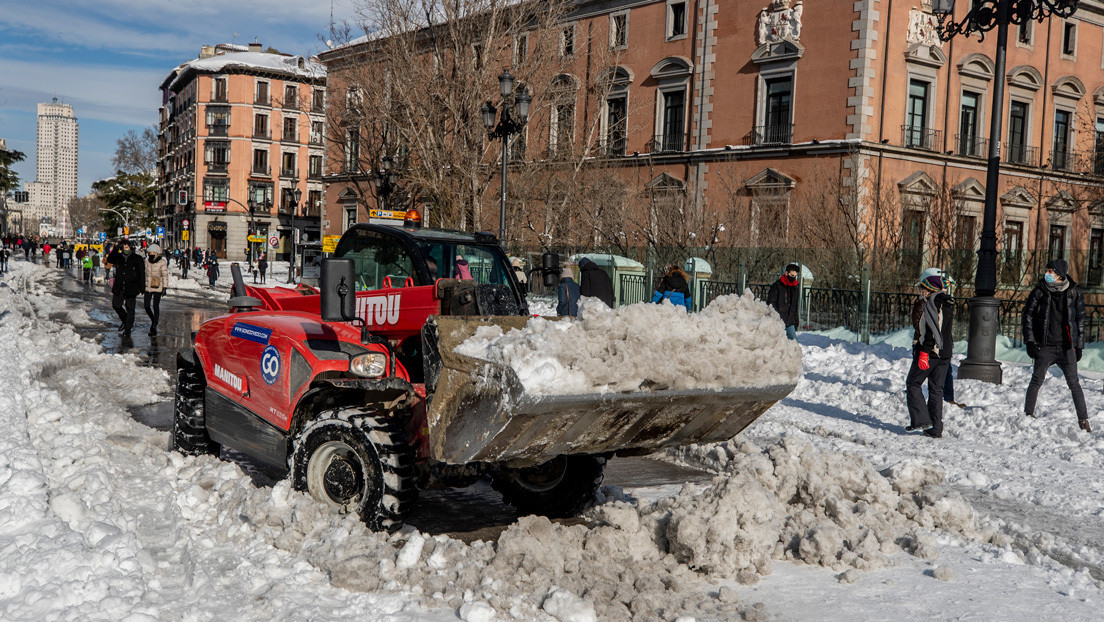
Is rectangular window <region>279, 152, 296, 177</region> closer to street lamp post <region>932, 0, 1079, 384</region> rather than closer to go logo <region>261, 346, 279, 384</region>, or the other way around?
street lamp post <region>932, 0, 1079, 384</region>

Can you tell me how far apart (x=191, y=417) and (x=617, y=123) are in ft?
106

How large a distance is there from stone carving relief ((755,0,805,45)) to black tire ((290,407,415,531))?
103 feet

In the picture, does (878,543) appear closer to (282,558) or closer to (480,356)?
(480,356)

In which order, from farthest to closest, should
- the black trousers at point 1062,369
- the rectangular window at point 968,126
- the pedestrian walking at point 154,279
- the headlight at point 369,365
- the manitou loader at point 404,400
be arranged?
1. the rectangular window at point 968,126
2. the pedestrian walking at point 154,279
3. the black trousers at point 1062,369
4. the headlight at point 369,365
5. the manitou loader at point 404,400

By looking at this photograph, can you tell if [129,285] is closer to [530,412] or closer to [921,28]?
[530,412]

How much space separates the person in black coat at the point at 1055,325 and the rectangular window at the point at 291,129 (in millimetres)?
81161

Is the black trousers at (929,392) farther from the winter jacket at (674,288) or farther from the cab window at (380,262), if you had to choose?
the cab window at (380,262)

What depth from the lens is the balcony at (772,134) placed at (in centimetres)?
3316

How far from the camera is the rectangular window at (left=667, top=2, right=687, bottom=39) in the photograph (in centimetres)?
3625

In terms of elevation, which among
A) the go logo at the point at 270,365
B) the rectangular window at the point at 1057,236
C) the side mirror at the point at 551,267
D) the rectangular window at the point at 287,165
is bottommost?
the go logo at the point at 270,365

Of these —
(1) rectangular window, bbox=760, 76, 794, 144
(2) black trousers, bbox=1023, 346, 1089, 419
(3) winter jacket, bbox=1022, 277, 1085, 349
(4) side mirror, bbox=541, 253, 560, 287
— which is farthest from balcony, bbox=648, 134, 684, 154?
(4) side mirror, bbox=541, 253, 560, 287

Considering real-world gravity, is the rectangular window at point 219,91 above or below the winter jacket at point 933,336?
above

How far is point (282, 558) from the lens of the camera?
482 centimetres

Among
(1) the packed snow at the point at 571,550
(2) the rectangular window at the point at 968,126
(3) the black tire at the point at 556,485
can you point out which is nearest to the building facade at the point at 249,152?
(2) the rectangular window at the point at 968,126
